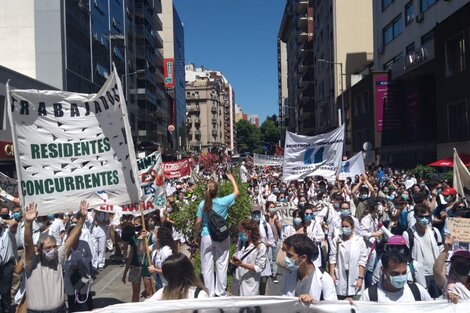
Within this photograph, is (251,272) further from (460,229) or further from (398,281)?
(398,281)

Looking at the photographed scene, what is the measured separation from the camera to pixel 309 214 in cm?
900

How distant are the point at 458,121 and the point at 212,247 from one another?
2214 cm

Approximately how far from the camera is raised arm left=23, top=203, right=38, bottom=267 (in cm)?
528

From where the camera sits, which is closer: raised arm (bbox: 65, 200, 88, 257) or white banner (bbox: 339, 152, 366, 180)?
raised arm (bbox: 65, 200, 88, 257)

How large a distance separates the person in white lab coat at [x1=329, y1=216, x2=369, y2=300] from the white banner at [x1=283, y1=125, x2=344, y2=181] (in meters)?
5.90

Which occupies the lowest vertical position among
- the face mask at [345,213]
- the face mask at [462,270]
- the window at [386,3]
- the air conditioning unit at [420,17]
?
the face mask at [462,270]

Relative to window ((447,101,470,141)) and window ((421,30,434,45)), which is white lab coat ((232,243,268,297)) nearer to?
window ((447,101,470,141))

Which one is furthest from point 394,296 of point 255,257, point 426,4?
point 426,4

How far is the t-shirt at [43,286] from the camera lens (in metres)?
5.44

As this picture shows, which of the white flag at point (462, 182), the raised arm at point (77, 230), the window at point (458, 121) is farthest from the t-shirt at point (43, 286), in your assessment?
the window at point (458, 121)

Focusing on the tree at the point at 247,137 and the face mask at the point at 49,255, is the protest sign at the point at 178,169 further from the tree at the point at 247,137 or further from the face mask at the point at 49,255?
the tree at the point at 247,137

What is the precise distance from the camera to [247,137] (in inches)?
6496

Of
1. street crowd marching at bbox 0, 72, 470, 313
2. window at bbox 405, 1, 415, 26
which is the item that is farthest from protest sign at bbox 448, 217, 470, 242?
window at bbox 405, 1, 415, 26

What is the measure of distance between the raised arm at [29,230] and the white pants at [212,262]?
228 centimetres
